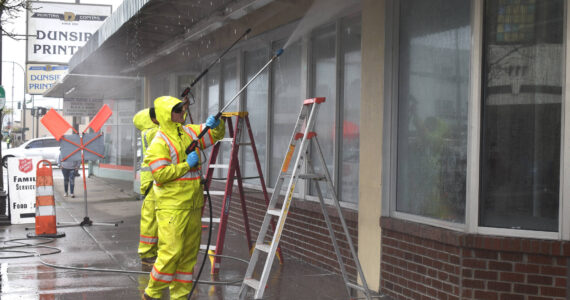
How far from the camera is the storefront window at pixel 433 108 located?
571 cm

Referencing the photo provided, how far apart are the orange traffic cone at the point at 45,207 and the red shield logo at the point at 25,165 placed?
1.00m

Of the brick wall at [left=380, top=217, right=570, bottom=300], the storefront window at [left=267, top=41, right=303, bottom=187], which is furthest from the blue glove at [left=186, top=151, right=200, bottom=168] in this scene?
the storefront window at [left=267, top=41, right=303, bottom=187]

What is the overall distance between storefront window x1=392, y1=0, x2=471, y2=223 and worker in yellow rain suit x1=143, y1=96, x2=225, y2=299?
184cm

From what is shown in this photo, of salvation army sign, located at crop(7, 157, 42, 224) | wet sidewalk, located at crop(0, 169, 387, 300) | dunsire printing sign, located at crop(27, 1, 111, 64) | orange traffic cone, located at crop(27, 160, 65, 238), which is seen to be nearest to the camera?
wet sidewalk, located at crop(0, 169, 387, 300)

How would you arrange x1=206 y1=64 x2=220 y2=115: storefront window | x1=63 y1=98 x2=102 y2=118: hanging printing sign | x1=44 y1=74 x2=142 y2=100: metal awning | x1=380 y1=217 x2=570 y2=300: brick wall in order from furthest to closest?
1. x1=63 y1=98 x2=102 y2=118: hanging printing sign
2. x1=44 y1=74 x2=142 y2=100: metal awning
3. x1=206 y1=64 x2=220 y2=115: storefront window
4. x1=380 y1=217 x2=570 y2=300: brick wall

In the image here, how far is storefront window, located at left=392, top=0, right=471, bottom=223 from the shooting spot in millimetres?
5707

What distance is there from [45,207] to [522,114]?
304 inches

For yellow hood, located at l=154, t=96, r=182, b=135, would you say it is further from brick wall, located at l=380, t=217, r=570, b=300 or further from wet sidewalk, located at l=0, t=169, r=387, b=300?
brick wall, located at l=380, t=217, r=570, b=300

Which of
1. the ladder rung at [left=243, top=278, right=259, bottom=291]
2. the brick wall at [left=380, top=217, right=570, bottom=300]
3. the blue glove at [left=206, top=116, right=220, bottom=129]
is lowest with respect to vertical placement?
the ladder rung at [left=243, top=278, right=259, bottom=291]

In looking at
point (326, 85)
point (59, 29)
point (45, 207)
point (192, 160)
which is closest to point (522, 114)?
point (192, 160)

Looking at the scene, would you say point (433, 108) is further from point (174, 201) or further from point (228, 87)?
point (228, 87)

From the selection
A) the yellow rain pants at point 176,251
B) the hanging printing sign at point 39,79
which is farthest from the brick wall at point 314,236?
the hanging printing sign at point 39,79

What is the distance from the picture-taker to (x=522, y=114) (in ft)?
17.3

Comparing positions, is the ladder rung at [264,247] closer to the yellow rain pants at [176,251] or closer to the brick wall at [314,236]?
the yellow rain pants at [176,251]
